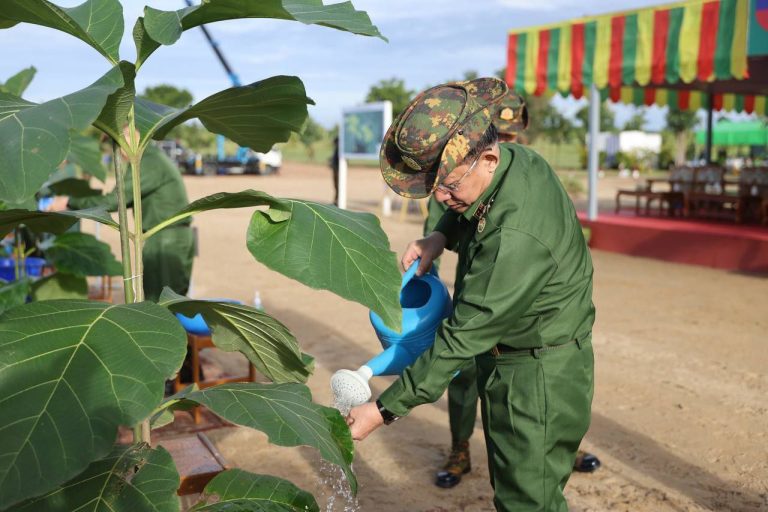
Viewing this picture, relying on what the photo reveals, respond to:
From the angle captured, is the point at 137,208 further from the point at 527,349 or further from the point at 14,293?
the point at 14,293

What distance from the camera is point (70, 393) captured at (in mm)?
1061

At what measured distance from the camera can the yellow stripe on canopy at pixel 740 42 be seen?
8.36 metres

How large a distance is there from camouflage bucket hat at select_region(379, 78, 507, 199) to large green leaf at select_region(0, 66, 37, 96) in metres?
2.23

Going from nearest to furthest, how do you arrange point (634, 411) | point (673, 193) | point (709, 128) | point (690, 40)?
point (634, 411), point (690, 40), point (673, 193), point (709, 128)

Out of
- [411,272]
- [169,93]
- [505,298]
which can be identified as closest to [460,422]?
[411,272]

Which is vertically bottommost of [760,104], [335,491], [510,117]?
[335,491]

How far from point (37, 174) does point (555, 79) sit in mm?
10279

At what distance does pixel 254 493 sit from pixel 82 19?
0.96m

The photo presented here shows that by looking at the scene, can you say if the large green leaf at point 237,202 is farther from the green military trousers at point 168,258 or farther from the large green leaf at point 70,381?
the green military trousers at point 168,258

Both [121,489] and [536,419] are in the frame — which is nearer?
[121,489]

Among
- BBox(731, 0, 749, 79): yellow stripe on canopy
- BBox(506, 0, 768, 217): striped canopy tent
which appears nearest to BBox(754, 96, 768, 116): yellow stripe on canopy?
BBox(506, 0, 768, 217): striped canopy tent

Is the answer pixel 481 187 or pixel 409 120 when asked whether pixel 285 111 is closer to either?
pixel 409 120

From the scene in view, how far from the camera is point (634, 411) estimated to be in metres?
4.55

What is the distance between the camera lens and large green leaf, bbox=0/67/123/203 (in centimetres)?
95
